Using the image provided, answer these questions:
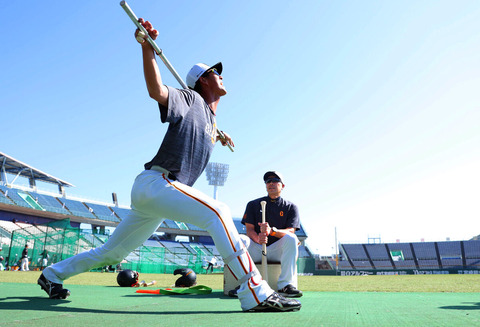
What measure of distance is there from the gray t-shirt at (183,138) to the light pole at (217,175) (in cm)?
5563

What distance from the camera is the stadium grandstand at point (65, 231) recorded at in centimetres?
1981

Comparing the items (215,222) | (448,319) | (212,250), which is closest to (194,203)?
(215,222)

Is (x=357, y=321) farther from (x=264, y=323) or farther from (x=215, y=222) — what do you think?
(x=215, y=222)

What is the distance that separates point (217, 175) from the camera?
196 feet

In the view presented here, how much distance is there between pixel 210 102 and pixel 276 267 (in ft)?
8.05

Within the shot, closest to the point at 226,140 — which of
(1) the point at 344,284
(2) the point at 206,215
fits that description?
(2) the point at 206,215

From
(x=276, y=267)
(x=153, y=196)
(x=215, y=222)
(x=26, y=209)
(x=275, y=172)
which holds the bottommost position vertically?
(x=276, y=267)

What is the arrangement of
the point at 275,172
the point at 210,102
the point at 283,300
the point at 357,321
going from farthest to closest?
the point at 275,172
the point at 210,102
the point at 283,300
the point at 357,321

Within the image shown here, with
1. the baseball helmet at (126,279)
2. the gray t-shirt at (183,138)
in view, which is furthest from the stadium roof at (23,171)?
the gray t-shirt at (183,138)

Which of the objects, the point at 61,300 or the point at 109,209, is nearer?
the point at 61,300

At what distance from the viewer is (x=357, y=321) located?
7.28 feet

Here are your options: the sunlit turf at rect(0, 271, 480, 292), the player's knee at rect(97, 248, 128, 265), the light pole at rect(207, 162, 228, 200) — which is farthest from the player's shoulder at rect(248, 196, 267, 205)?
the light pole at rect(207, 162, 228, 200)

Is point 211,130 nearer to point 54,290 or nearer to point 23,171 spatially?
point 54,290

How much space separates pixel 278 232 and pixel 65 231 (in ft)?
55.9
